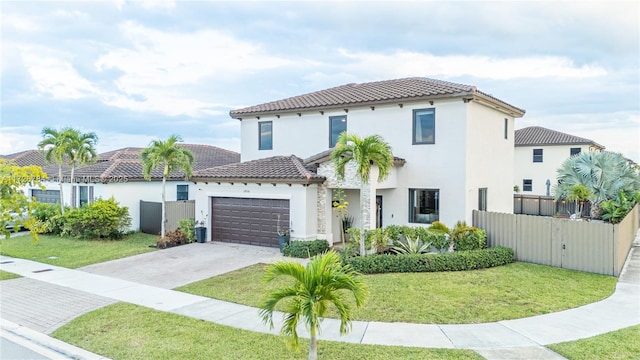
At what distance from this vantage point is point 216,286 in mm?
11977

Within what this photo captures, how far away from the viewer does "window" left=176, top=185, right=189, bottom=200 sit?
86.3 ft

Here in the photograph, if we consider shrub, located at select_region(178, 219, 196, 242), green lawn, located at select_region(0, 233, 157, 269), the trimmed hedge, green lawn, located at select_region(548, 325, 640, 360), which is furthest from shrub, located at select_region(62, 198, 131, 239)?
green lawn, located at select_region(548, 325, 640, 360)

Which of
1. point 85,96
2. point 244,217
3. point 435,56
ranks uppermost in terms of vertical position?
point 435,56

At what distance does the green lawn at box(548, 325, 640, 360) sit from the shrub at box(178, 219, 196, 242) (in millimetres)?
16014

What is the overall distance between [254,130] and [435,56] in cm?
1005

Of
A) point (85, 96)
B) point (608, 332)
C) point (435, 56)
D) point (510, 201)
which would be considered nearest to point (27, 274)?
point (85, 96)

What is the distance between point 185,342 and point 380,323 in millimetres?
3975

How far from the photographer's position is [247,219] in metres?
19.0

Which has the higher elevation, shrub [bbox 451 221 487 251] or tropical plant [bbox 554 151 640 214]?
tropical plant [bbox 554 151 640 214]

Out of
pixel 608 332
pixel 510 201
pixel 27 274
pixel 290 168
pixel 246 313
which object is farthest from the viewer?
pixel 510 201

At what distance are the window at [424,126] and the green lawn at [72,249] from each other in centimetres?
1257

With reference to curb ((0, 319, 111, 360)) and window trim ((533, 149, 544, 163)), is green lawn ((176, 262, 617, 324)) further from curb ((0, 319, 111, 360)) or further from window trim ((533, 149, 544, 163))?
window trim ((533, 149, 544, 163))

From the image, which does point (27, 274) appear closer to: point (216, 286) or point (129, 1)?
point (216, 286)

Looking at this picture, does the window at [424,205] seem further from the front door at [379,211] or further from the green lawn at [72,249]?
the green lawn at [72,249]
